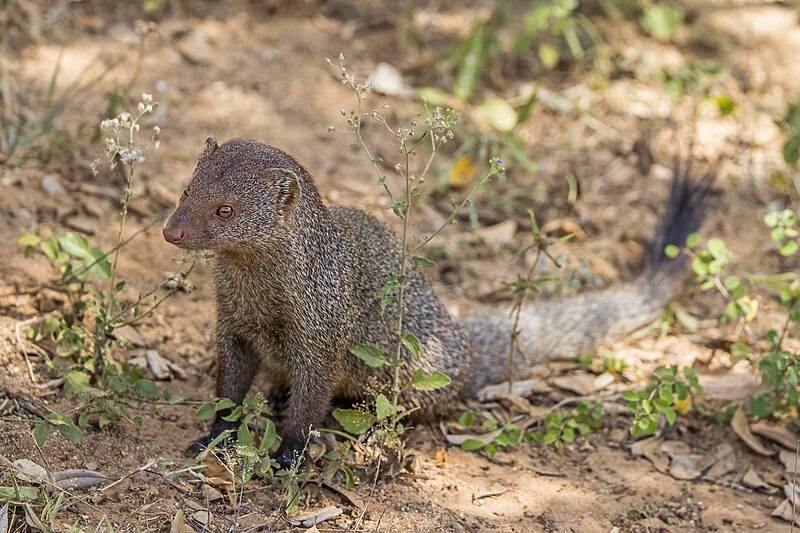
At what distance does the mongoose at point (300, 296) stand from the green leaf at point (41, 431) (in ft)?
2.30

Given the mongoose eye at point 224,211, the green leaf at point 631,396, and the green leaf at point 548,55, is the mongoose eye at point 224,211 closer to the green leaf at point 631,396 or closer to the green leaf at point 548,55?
the green leaf at point 631,396

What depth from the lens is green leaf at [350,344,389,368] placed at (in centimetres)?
343

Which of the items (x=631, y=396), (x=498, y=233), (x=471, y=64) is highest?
(x=471, y=64)

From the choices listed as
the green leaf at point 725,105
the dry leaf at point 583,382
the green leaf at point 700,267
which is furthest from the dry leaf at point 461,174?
the green leaf at point 725,105

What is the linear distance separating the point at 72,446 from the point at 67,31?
3515mm

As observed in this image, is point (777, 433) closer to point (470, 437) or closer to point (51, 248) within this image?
point (470, 437)

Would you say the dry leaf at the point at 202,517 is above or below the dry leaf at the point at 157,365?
below

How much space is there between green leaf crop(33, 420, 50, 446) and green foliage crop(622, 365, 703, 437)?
2.20 meters

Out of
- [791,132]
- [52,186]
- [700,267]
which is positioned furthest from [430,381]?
[791,132]

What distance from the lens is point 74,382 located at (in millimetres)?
3549

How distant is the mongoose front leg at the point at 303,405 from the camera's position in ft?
11.9

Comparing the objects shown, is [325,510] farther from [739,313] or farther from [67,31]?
[67,31]

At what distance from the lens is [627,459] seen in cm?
405

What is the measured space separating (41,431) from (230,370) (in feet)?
2.82
